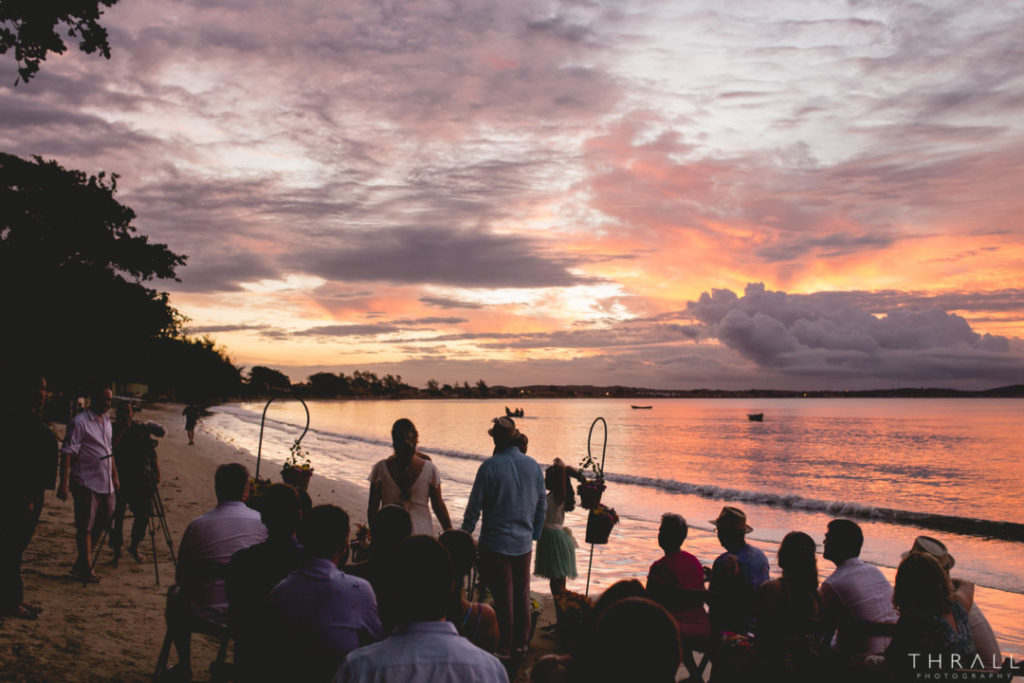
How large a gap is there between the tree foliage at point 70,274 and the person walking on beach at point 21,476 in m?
26.4

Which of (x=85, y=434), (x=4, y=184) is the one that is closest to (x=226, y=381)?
(x=4, y=184)

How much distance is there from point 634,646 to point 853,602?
10.3ft

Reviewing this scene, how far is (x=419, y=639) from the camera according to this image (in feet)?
7.91

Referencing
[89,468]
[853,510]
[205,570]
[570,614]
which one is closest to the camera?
[205,570]

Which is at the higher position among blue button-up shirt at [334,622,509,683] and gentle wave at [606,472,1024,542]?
blue button-up shirt at [334,622,509,683]

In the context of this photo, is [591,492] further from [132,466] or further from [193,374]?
[193,374]

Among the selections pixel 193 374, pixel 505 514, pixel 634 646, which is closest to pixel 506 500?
pixel 505 514

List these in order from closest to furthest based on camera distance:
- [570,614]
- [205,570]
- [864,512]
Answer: [205,570]
[570,614]
[864,512]

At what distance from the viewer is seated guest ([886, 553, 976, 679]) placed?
3598mm

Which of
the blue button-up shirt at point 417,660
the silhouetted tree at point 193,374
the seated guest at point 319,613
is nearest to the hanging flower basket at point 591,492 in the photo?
the seated guest at point 319,613

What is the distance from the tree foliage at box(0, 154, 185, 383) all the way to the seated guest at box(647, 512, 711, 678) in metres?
31.3

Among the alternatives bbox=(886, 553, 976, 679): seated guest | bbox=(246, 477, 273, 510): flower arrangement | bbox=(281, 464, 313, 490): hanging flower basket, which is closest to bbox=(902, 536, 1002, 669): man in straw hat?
bbox=(886, 553, 976, 679): seated guest

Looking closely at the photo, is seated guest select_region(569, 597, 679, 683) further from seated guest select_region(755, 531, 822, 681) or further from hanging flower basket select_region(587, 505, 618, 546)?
hanging flower basket select_region(587, 505, 618, 546)

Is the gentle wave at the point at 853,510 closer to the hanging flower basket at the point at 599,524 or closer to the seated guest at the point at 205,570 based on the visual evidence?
the hanging flower basket at the point at 599,524
